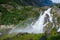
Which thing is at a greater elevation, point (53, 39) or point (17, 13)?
point (17, 13)

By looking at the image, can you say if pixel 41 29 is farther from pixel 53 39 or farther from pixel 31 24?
pixel 53 39

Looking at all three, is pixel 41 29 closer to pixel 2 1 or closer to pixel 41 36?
pixel 41 36

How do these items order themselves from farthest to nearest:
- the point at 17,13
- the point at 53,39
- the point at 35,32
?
the point at 17,13
the point at 35,32
the point at 53,39

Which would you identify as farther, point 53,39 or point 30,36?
point 30,36

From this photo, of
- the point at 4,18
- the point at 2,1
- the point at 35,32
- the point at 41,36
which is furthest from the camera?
the point at 2,1

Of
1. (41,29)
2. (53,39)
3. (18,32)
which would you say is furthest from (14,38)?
(53,39)

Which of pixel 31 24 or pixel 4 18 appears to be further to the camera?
pixel 4 18

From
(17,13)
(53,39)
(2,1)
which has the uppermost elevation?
(2,1)

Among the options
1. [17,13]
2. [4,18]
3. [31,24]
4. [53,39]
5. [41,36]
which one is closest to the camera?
[53,39]

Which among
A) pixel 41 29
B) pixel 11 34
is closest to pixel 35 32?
pixel 41 29
